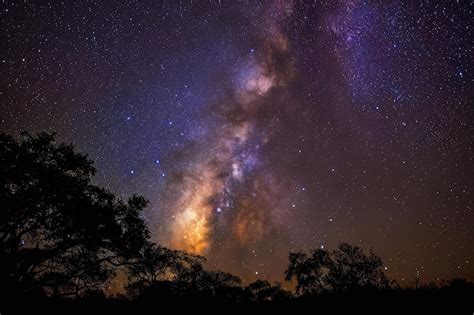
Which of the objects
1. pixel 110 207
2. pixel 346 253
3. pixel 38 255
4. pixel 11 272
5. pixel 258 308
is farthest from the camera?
pixel 346 253

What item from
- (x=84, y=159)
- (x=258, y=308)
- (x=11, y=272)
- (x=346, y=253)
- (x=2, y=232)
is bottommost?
(x=258, y=308)

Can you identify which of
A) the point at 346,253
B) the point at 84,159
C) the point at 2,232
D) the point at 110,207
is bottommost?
the point at 2,232

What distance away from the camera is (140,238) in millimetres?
19438

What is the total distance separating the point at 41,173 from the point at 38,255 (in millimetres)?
4315

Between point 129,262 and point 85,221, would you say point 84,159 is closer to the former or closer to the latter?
point 85,221

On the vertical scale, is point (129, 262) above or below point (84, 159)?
below

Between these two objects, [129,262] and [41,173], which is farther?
[129,262]

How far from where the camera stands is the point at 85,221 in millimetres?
18078

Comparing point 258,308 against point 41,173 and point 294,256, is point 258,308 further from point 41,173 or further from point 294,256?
point 294,256

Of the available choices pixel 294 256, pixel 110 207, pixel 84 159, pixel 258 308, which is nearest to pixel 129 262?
pixel 110 207

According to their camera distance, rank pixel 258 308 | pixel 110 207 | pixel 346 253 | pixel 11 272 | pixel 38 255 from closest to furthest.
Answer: pixel 258 308 < pixel 11 272 < pixel 38 255 < pixel 110 207 < pixel 346 253

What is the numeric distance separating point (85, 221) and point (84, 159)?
361 centimetres

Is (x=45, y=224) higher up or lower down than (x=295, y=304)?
higher up

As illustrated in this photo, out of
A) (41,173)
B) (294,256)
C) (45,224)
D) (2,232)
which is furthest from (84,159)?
(294,256)
